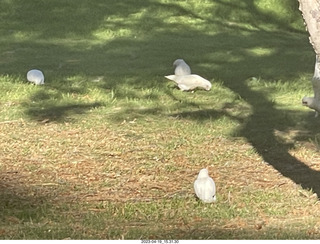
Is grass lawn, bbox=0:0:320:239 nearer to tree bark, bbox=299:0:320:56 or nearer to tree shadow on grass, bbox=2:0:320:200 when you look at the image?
tree shadow on grass, bbox=2:0:320:200

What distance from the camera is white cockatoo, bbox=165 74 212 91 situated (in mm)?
11445

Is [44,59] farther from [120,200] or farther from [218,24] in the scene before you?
[120,200]

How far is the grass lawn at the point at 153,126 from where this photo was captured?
661cm

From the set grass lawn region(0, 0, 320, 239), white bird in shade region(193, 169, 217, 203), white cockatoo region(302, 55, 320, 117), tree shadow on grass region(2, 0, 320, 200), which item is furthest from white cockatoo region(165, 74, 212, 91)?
white cockatoo region(302, 55, 320, 117)

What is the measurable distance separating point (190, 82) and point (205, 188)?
4791mm

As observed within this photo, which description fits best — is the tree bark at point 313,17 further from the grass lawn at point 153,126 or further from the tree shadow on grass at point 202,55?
the tree shadow on grass at point 202,55

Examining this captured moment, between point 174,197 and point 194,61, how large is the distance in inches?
275

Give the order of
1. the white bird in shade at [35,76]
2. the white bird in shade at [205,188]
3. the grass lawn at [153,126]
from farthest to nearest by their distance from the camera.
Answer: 1. the white bird in shade at [35,76]
2. the white bird in shade at [205,188]
3. the grass lawn at [153,126]

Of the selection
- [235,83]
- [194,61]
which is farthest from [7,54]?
[235,83]

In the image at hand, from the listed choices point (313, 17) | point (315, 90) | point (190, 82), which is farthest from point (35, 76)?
point (313, 17)

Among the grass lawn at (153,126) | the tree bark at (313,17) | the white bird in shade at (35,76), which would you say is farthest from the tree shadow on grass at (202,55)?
the tree bark at (313,17)

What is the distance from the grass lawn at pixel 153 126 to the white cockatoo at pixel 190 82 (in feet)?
0.40

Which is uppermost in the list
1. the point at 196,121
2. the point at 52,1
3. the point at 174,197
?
the point at 174,197

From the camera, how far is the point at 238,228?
623cm
